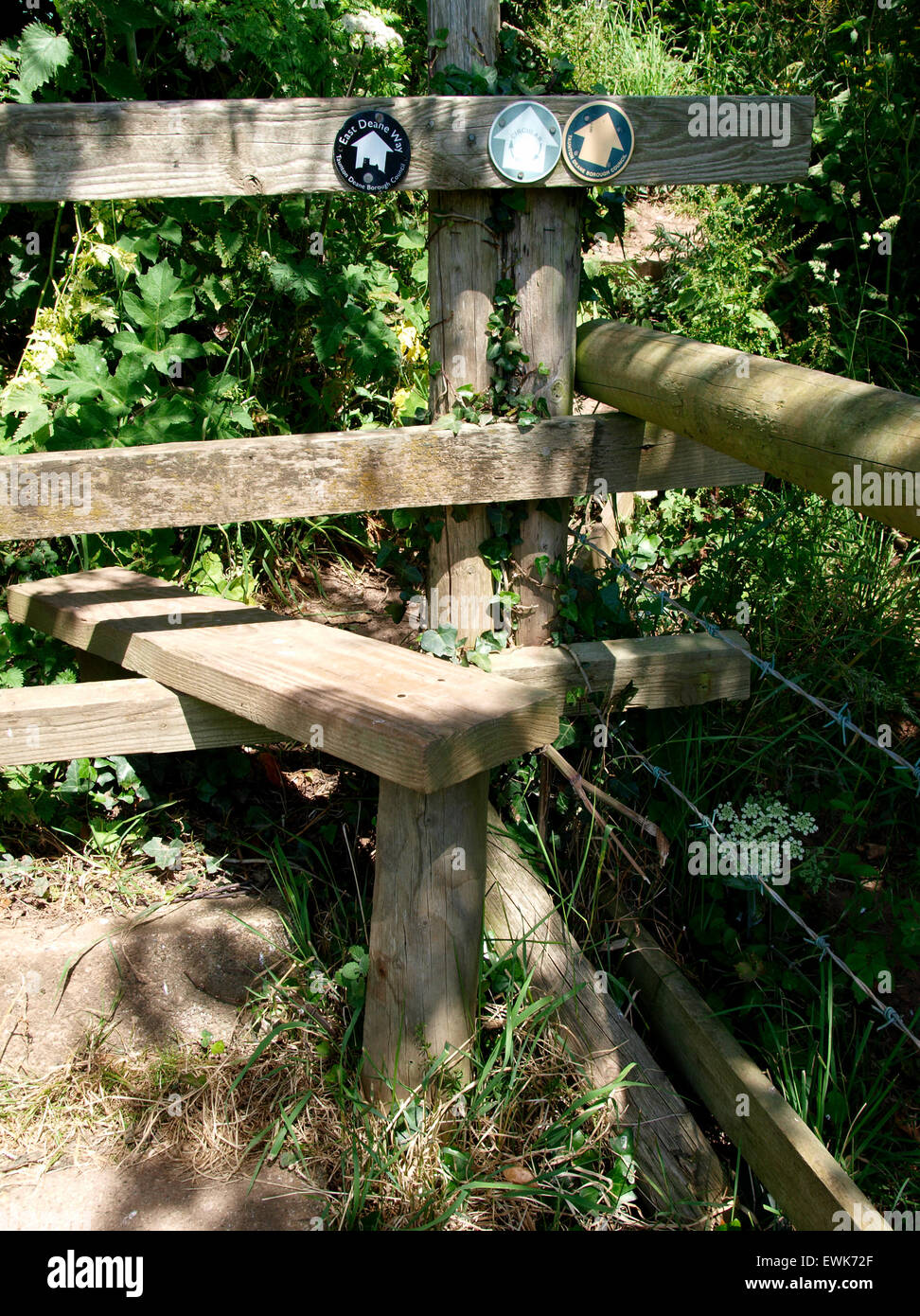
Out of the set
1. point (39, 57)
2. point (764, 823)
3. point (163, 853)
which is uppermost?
point (39, 57)

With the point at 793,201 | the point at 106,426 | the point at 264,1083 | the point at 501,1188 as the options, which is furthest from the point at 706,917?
the point at 793,201

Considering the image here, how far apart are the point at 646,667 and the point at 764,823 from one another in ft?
1.97

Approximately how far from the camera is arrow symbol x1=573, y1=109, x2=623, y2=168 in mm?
2318

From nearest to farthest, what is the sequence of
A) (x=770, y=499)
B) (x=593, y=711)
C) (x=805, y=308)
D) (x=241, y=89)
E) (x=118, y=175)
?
(x=118, y=175) → (x=593, y=711) → (x=241, y=89) → (x=770, y=499) → (x=805, y=308)

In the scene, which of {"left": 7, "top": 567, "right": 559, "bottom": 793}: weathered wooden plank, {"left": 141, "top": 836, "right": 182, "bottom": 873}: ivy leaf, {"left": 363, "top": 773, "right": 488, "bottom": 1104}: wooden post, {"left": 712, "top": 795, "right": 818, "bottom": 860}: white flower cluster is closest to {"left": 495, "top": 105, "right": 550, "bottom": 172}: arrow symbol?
{"left": 7, "top": 567, "right": 559, "bottom": 793}: weathered wooden plank

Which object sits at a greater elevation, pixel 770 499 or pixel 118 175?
pixel 118 175

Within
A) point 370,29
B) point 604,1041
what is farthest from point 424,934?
point 370,29

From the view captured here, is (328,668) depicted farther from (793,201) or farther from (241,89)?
(793,201)

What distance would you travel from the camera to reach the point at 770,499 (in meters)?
4.48

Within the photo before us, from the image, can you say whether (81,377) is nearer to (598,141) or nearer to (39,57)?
(39,57)

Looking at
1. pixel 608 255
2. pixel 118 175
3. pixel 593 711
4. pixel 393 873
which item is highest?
pixel 608 255

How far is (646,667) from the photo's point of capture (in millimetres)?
2857

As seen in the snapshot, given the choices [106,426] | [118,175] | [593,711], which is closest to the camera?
[118,175]

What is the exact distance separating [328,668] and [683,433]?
38.7 inches
